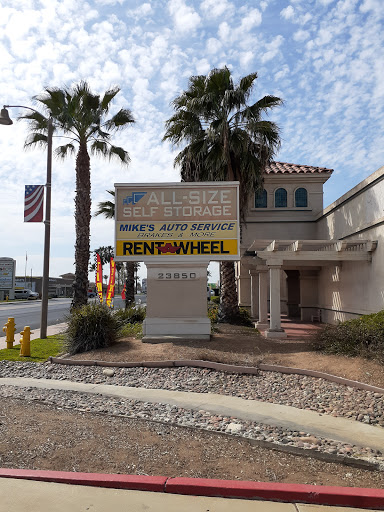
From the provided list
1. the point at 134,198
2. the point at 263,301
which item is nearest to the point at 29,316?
the point at 263,301

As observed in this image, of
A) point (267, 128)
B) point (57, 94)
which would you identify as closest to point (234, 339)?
point (267, 128)

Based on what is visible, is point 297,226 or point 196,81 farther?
point 297,226

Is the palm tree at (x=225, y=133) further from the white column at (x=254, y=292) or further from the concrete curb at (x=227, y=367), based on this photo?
the concrete curb at (x=227, y=367)

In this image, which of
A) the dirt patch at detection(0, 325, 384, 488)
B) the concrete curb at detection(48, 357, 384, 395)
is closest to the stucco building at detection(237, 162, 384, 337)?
the concrete curb at detection(48, 357, 384, 395)

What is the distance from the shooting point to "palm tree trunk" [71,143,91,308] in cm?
1864

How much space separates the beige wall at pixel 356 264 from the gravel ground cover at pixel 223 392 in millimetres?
7004

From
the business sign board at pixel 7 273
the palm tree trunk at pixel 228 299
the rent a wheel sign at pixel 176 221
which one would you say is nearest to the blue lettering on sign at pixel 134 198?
the rent a wheel sign at pixel 176 221

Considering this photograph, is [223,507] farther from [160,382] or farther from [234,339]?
[234,339]

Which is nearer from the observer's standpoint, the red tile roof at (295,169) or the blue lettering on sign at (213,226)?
the blue lettering on sign at (213,226)

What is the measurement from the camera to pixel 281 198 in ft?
77.1

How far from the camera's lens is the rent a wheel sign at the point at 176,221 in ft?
44.7

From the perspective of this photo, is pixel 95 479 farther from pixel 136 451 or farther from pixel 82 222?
pixel 82 222

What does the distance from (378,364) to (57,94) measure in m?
16.1

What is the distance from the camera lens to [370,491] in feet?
13.2
